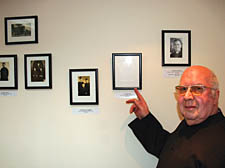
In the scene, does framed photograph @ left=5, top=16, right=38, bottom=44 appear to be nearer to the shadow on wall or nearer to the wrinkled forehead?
the shadow on wall

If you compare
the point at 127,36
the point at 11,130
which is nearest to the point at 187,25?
the point at 127,36

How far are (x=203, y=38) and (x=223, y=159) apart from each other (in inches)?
40.5

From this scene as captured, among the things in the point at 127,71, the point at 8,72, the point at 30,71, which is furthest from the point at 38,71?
the point at 127,71

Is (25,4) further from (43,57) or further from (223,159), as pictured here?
(223,159)

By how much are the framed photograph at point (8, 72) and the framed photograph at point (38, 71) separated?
0.36 feet

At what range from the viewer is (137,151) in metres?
1.41

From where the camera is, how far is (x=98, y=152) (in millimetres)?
1417

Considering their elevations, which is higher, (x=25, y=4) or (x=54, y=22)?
(x=25, y=4)

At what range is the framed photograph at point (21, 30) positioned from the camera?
1.46 meters

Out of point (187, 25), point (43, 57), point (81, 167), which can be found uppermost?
point (187, 25)

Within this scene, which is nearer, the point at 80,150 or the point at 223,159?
the point at 223,159
